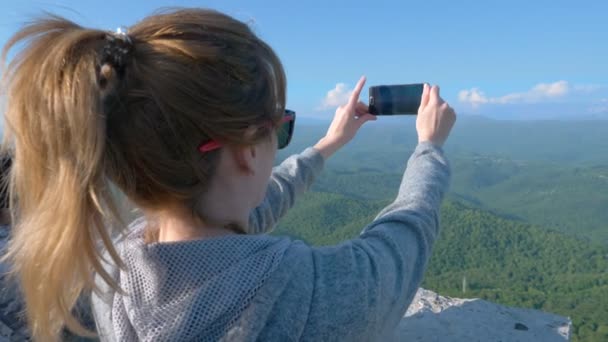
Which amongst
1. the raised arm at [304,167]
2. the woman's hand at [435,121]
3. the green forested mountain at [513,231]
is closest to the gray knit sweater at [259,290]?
the woman's hand at [435,121]

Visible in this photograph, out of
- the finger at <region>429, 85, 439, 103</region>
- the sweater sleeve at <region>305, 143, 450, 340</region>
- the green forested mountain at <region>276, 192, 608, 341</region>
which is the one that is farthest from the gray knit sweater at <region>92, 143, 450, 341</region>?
the green forested mountain at <region>276, 192, 608, 341</region>

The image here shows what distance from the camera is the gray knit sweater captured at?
3.15 feet

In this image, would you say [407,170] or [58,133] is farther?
[407,170]

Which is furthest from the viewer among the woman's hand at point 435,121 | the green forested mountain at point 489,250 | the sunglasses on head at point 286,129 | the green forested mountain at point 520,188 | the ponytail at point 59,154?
the green forested mountain at point 520,188

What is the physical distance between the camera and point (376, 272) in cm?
104

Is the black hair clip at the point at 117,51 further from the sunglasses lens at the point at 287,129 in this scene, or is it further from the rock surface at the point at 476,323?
the rock surface at the point at 476,323

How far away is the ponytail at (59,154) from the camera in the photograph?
0.93m

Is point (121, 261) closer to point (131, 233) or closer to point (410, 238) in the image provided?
point (131, 233)

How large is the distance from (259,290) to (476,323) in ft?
7.71

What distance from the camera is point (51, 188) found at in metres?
0.96

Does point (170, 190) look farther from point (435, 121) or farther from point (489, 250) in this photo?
point (489, 250)

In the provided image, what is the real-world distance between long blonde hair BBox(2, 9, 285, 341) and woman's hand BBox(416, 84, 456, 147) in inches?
28.2

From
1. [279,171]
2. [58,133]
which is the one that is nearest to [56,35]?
[58,133]

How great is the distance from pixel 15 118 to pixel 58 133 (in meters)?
0.13
